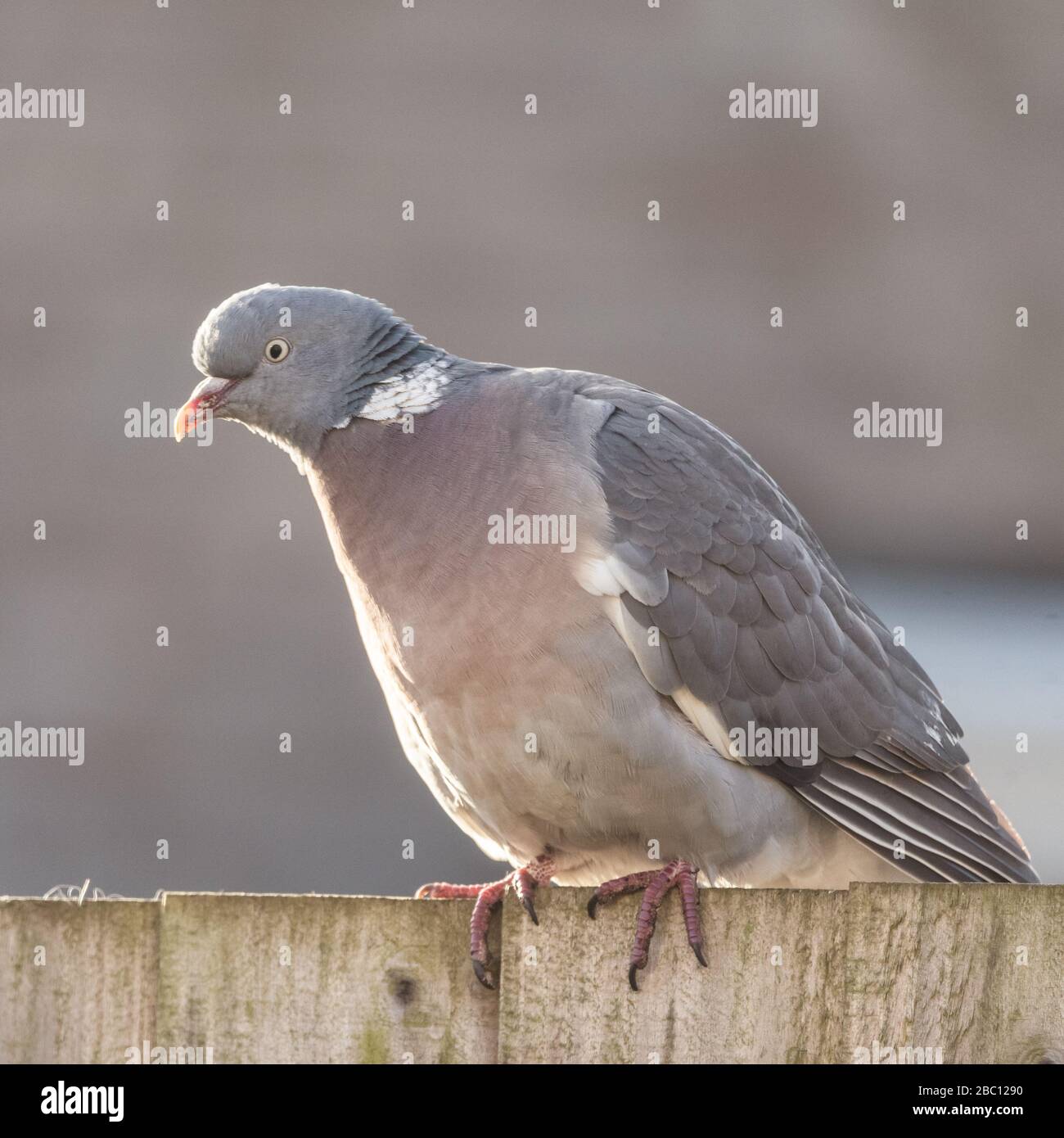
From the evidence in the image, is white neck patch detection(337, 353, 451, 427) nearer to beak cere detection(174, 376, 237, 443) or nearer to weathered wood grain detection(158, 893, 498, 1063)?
beak cere detection(174, 376, 237, 443)

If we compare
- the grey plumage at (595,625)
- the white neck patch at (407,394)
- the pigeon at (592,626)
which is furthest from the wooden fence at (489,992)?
the white neck patch at (407,394)

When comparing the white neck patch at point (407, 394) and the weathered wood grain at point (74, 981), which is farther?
the white neck patch at point (407, 394)

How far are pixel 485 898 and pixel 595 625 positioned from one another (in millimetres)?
1120

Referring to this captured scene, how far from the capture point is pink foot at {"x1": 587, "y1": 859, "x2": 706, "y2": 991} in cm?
265

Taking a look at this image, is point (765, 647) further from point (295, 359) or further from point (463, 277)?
point (463, 277)

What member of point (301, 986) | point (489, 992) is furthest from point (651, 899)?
point (301, 986)

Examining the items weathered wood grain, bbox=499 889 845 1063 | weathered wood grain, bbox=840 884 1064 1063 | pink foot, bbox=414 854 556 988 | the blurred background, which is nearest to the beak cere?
pink foot, bbox=414 854 556 988

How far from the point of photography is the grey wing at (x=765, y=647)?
3.89 meters

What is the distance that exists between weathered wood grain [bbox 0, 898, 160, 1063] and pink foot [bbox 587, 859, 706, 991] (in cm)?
76

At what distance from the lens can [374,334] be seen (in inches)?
166

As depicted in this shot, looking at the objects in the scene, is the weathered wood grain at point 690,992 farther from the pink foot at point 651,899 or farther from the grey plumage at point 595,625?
the grey plumage at point 595,625

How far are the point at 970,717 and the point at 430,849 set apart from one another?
2407mm

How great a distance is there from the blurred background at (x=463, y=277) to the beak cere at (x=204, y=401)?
2.80 m
